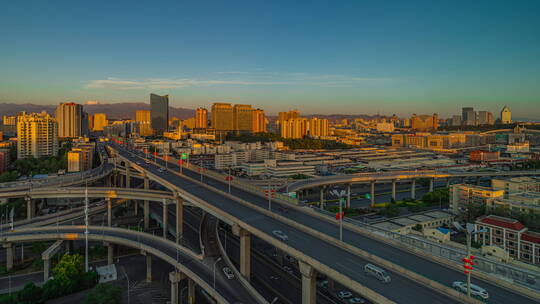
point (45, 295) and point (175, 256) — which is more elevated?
point (175, 256)

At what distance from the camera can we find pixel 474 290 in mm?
15945

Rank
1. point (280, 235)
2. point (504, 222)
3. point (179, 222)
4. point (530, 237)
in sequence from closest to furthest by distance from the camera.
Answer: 1. point (280, 235)
2. point (530, 237)
3. point (504, 222)
4. point (179, 222)

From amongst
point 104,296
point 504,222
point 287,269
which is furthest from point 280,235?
point 504,222

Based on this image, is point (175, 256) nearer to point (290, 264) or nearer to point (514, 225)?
point (290, 264)

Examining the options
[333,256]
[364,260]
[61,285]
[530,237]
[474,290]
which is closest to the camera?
[474,290]

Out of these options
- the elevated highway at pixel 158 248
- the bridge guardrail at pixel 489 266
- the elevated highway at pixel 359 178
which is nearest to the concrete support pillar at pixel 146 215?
the elevated highway at pixel 158 248

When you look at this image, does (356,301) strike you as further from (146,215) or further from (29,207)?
(29,207)

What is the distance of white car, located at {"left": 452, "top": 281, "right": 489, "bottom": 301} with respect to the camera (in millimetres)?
15477

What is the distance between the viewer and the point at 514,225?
36.7 m

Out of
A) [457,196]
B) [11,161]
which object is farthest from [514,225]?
[11,161]

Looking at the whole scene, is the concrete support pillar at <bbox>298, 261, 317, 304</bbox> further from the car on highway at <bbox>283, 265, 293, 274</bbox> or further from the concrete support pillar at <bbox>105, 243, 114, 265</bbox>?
the concrete support pillar at <bbox>105, 243, 114, 265</bbox>

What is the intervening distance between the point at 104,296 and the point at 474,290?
2755 cm

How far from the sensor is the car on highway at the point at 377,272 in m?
17.2

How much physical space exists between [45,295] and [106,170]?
53598mm
